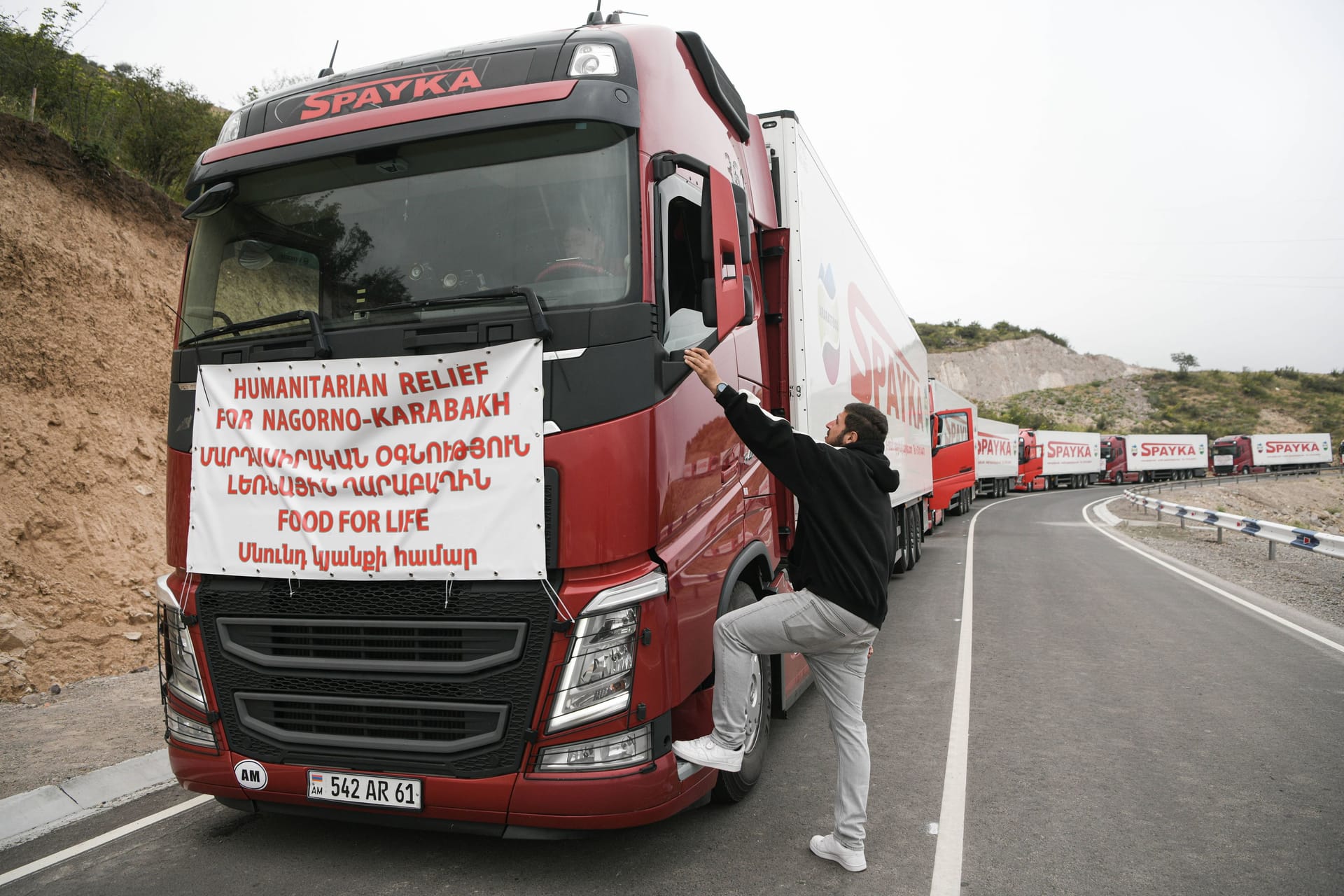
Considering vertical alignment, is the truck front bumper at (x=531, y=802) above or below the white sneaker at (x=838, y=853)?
above

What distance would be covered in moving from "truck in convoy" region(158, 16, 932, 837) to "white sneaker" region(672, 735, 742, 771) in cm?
7

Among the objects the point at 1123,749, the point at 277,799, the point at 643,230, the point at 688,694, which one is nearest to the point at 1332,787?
the point at 1123,749

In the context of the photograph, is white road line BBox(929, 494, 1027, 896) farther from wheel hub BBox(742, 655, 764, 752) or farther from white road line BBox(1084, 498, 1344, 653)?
white road line BBox(1084, 498, 1344, 653)

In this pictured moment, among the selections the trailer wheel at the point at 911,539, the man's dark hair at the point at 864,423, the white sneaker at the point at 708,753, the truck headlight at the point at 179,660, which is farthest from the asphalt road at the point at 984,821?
the trailer wheel at the point at 911,539

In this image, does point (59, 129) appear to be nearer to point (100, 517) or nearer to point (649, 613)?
point (100, 517)

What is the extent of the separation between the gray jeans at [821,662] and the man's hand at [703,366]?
950 mm

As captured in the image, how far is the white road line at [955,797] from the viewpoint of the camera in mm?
3418

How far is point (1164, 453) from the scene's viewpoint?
60688 mm

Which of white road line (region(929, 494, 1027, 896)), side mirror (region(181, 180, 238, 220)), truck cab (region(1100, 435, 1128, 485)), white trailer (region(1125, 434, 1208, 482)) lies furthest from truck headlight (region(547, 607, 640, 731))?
white trailer (region(1125, 434, 1208, 482))

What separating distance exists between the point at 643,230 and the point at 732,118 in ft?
5.63

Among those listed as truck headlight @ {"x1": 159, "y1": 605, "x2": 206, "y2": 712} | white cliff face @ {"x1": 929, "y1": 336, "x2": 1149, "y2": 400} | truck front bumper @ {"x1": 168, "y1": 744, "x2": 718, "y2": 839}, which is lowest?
truck front bumper @ {"x1": 168, "y1": 744, "x2": 718, "y2": 839}

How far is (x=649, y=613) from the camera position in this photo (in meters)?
3.20

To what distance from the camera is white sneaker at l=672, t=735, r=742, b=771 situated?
337 centimetres

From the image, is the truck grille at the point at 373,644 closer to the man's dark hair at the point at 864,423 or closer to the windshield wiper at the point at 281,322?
the windshield wiper at the point at 281,322
